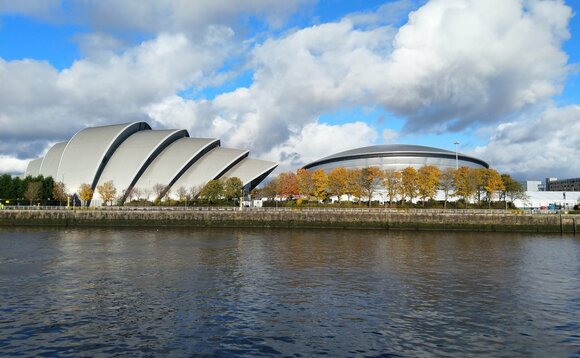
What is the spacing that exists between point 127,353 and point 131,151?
221 feet

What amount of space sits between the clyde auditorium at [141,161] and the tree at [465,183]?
31.5 m

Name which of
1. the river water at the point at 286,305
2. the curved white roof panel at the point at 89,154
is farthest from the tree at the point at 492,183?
the curved white roof panel at the point at 89,154

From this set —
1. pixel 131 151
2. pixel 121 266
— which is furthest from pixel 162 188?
pixel 121 266

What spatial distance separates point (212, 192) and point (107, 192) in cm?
1689

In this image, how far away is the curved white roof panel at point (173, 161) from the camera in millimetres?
70500

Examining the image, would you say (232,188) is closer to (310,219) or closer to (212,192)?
(212,192)

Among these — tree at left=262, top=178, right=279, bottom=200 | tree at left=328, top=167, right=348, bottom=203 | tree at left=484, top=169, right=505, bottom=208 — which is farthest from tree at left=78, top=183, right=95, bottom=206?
tree at left=484, top=169, right=505, bottom=208

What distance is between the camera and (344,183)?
65.6m

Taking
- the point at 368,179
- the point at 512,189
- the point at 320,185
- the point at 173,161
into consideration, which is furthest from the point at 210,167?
the point at 512,189

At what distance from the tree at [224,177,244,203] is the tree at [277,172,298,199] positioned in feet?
27.5

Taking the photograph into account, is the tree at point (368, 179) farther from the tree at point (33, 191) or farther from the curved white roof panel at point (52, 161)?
the curved white roof panel at point (52, 161)

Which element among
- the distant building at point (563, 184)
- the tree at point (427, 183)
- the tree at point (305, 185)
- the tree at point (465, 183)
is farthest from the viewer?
the distant building at point (563, 184)

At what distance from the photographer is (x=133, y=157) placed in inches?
2817

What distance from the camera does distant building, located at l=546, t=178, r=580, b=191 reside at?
17812 cm
